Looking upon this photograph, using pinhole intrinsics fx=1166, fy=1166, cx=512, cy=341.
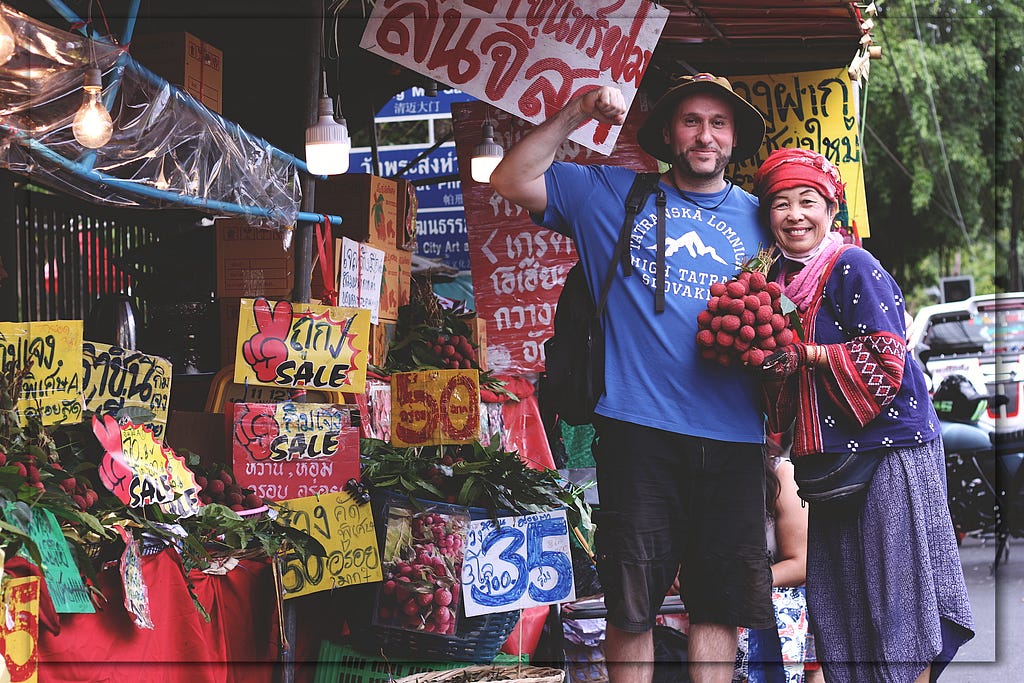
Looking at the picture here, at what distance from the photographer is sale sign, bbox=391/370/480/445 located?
14.7ft

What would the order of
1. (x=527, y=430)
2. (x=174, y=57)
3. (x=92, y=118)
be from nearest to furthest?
(x=92, y=118) < (x=174, y=57) < (x=527, y=430)

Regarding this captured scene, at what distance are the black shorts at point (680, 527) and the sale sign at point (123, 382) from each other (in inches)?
61.3

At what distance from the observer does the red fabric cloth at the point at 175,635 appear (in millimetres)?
3191

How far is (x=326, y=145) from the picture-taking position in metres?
4.65

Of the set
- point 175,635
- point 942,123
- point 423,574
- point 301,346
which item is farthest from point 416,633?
point 942,123

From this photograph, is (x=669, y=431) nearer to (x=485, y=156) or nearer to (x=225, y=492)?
(x=225, y=492)

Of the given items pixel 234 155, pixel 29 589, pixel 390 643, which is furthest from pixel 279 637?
pixel 234 155

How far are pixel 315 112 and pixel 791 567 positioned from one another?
2827 millimetres

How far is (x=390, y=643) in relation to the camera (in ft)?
13.8

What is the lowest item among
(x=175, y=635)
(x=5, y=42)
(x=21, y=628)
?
(x=175, y=635)

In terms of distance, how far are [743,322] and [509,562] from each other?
1223mm

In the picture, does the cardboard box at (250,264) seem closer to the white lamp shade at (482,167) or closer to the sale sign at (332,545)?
the white lamp shade at (482,167)

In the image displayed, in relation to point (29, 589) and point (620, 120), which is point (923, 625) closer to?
point (620, 120)

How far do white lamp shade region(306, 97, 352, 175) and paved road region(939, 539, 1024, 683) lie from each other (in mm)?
3639
